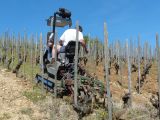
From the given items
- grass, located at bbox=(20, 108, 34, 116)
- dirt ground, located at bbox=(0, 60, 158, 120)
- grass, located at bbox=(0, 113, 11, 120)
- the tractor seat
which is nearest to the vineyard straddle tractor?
the tractor seat

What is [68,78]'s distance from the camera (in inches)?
390

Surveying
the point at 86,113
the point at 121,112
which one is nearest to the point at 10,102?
the point at 86,113

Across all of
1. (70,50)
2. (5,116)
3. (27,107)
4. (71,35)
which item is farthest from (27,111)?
(71,35)

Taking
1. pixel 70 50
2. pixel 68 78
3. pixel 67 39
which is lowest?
pixel 68 78

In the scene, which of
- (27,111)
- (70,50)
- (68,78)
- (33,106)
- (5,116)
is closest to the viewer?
(5,116)

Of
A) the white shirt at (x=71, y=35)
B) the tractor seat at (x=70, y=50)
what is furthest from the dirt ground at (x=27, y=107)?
the white shirt at (x=71, y=35)

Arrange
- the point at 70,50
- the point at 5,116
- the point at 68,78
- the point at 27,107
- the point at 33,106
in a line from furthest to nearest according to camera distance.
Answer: the point at 70,50 < the point at 68,78 < the point at 33,106 < the point at 27,107 < the point at 5,116

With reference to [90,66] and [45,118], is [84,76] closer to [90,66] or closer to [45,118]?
[45,118]

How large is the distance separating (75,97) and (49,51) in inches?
84.0

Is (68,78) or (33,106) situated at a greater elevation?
(68,78)

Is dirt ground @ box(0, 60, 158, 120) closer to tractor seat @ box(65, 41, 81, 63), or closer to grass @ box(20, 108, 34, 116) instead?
grass @ box(20, 108, 34, 116)

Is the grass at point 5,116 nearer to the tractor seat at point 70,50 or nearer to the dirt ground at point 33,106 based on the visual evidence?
the dirt ground at point 33,106

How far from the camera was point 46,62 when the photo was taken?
11227 millimetres

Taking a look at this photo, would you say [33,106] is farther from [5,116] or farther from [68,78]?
[68,78]
